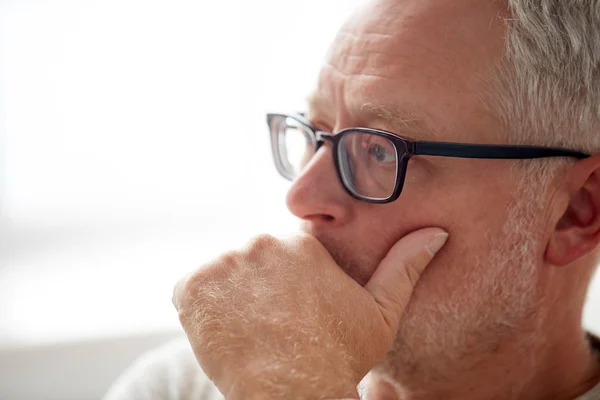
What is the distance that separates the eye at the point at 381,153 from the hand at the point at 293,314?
0.17 m

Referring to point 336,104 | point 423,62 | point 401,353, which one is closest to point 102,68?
point 336,104

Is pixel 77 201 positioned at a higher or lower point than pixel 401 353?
higher

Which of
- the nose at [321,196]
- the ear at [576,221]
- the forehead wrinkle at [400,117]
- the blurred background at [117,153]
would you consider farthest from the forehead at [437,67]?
the blurred background at [117,153]

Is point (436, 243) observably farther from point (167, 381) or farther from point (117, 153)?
point (117, 153)

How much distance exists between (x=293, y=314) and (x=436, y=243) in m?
0.37

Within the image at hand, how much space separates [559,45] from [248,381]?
3.05 ft

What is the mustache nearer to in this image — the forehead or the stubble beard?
the stubble beard

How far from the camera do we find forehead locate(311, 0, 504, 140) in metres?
1.38

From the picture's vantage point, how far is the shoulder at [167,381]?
179cm

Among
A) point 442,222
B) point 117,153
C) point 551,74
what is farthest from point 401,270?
point 117,153

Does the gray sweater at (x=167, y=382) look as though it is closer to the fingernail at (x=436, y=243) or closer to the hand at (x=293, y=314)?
the hand at (x=293, y=314)

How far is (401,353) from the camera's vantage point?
1.49m

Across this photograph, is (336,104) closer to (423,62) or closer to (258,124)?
(423,62)

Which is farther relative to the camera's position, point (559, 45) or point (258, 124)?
point (258, 124)
